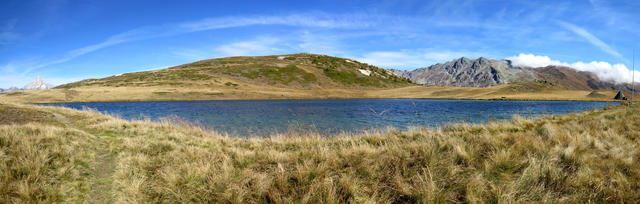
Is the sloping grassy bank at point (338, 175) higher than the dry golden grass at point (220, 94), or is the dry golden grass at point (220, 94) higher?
the dry golden grass at point (220, 94)

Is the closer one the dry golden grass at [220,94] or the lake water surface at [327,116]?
the lake water surface at [327,116]

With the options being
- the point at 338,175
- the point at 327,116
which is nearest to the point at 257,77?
the point at 327,116

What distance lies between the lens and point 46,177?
172 inches

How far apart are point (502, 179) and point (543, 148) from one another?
2.19 m

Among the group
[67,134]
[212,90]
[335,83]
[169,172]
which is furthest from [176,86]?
[169,172]

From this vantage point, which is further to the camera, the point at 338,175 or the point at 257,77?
the point at 257,77

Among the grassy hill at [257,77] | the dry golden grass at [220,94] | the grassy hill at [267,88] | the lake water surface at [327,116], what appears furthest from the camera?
the grassy hill at [257,77]

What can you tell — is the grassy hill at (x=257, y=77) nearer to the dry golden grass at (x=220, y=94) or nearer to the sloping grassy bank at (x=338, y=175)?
the dry golden grass at (x=220, y=94)

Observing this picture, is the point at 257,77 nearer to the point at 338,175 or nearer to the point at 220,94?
the point at 220,94

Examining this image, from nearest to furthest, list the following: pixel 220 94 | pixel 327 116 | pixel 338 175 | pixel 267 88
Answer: pixel 338 175
pixel 327 116
pixel 220 94
pixel 267 88

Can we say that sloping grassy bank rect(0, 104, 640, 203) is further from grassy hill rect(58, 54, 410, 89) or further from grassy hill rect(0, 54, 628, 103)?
grassy hill rect(58, 54, 410, 89)

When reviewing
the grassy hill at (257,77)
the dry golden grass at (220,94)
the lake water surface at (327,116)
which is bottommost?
the lake water surface at (327,116)

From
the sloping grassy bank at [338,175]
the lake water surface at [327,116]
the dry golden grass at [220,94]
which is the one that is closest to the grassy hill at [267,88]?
the dry golden grass at [220,94]

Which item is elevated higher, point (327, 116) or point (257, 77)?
point (257, 77)
